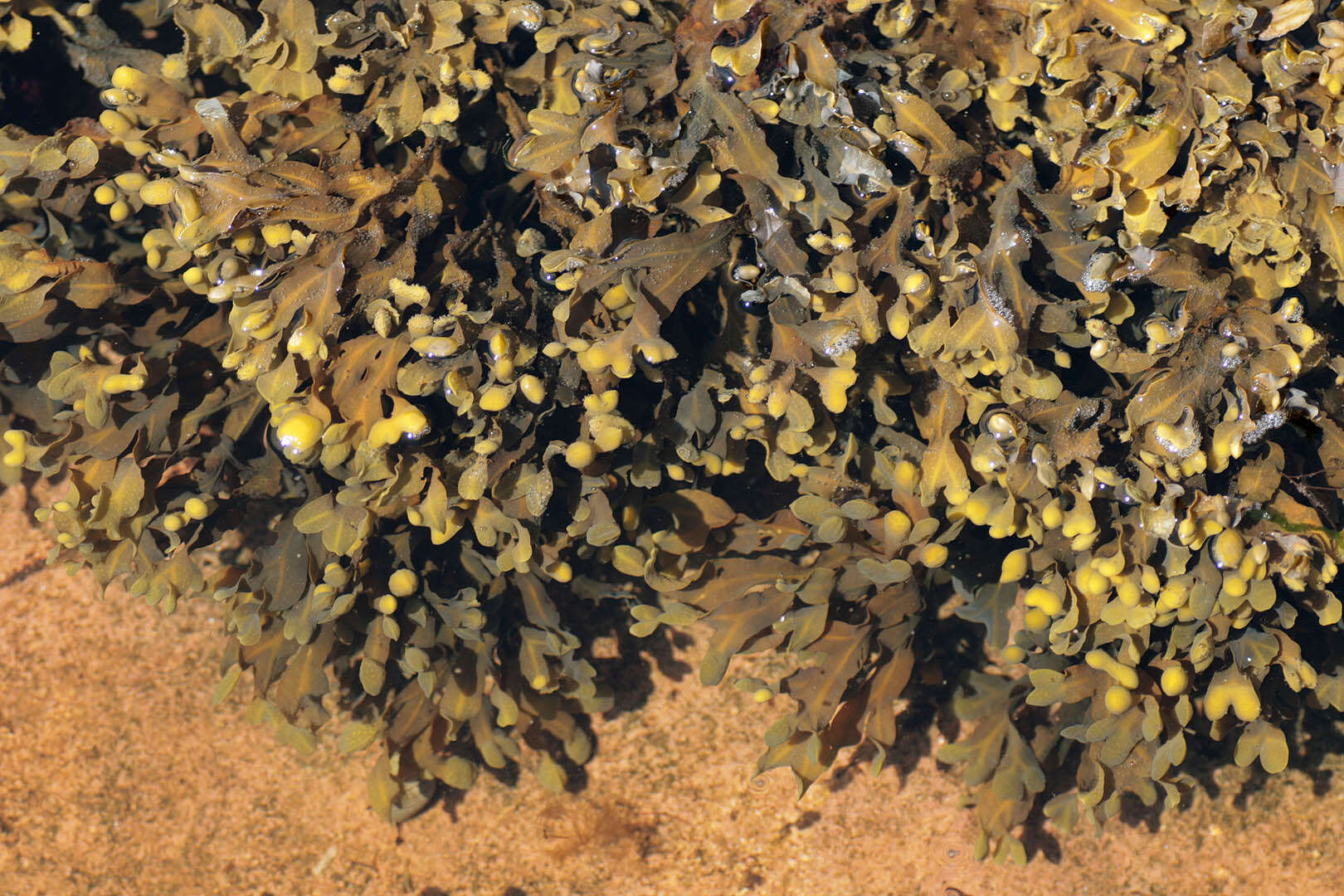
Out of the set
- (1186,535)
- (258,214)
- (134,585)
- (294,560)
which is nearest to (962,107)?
(1186,535)

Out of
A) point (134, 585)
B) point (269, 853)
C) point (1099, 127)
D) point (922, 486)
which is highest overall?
point (1099, 127)

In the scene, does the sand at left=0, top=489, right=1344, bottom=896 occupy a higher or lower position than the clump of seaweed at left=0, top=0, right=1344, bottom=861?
lower

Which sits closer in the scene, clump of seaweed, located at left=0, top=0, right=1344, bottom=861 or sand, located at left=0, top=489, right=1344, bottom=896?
clump of seaweed, located at left=0, top=0, right=1344, bottom=861

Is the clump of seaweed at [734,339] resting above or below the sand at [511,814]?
above

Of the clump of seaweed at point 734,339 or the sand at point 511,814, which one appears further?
the sand at point 511,814

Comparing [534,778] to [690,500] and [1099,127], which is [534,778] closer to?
[690,500]
